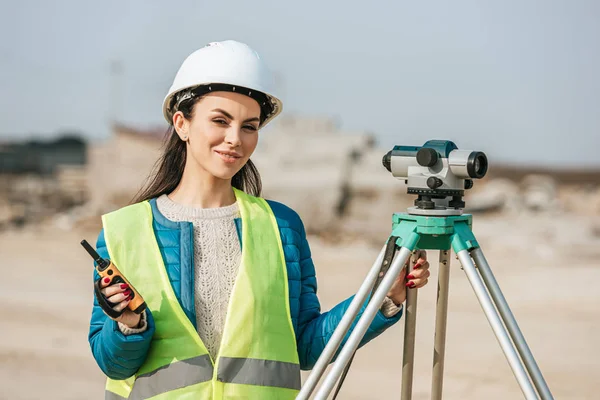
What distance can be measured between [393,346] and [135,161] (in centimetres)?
1099

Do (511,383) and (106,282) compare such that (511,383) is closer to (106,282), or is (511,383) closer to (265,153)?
(106,282)

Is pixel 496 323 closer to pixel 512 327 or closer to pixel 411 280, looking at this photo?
pixel 512 327

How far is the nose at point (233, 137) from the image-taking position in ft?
6.99

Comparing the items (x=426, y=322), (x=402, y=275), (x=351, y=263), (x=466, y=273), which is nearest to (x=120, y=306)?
(x=402, y=275)

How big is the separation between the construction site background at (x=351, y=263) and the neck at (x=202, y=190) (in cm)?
28

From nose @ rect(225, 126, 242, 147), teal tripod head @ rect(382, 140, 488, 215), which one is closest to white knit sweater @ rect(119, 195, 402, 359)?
nose @ rect(225, 126, 242, 147)

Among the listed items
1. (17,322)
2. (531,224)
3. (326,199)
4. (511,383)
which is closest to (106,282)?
(511,383)

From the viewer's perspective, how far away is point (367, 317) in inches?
77.4

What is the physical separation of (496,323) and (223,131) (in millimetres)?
869

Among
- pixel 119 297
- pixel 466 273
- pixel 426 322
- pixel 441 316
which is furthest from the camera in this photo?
pixel 426 322

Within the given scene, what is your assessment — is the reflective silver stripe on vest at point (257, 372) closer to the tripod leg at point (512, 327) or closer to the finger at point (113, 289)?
the finger at point (113, 289)

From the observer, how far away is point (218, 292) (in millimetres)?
2125

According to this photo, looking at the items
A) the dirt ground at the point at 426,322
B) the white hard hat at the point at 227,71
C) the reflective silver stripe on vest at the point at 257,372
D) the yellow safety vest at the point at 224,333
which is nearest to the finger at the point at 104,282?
the yellow safety vest at the point at 224,333

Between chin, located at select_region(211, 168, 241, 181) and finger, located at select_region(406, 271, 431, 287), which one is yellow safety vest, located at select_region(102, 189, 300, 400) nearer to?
chin, located at select_region(211, 168, 241, 181)
